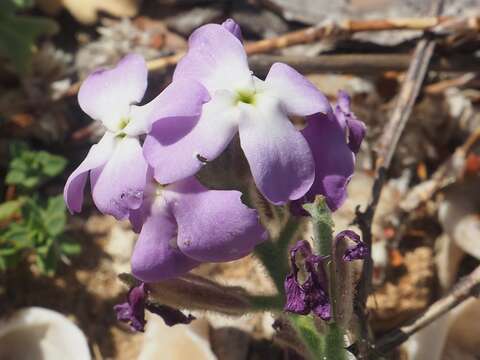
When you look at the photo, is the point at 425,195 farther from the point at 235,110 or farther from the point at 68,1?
the point at 68,1

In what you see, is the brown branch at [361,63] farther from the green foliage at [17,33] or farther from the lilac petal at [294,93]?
the lilac petal at [294,93]

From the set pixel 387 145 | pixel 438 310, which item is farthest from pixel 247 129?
pixel 387 145

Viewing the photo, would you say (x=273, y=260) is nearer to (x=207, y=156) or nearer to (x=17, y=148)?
(x=207, y=156)

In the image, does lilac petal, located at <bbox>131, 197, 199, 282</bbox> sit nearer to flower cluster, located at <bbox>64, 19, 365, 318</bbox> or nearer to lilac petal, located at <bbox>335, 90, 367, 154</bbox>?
flower cluster, located at <bbox>64, 19, 365, 318</bbox>

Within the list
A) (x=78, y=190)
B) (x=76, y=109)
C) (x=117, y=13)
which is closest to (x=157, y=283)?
(x=78, y=190)

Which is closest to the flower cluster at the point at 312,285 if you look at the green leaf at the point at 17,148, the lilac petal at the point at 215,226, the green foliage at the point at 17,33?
the lilac petal at the point at 215,226

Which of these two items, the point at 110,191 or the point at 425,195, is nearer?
the point at 110,191

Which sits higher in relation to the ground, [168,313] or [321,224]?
[321,224]

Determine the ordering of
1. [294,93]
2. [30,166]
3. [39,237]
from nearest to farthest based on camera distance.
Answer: [294,93], [39,237], [30,166]
